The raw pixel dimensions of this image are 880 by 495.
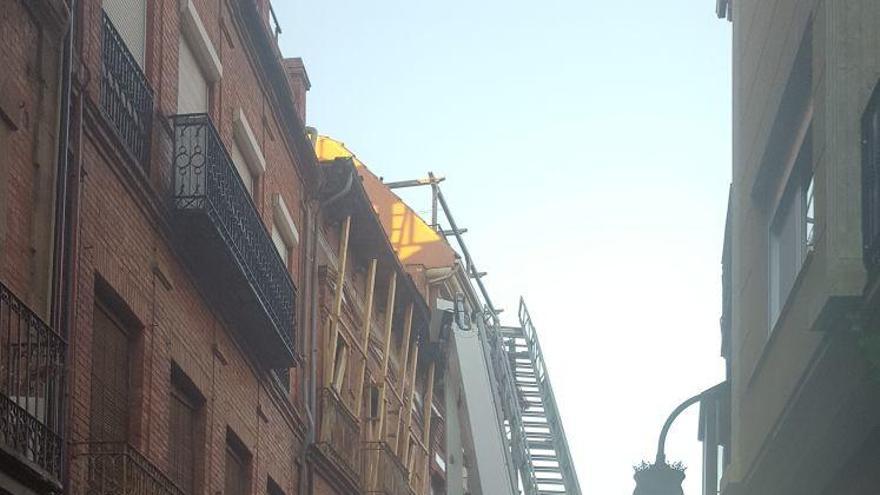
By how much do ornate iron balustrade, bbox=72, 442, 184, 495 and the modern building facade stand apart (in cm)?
553

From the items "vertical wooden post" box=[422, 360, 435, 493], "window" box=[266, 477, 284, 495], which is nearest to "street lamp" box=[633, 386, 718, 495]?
"window" box=[266, 477, 284, 495]

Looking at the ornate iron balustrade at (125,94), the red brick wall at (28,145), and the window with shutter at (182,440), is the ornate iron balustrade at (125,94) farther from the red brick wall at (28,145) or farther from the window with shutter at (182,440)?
the window with shutter at (182,440)

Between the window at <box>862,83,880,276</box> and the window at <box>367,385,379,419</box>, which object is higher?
the window at <box>367,385,379,419</box>

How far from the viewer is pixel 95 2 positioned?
1598 centimetres

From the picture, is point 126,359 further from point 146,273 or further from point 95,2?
point 95,2

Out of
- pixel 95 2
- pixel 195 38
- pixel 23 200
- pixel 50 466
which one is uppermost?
pixel 195 38

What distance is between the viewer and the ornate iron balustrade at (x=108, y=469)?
49.9 ft

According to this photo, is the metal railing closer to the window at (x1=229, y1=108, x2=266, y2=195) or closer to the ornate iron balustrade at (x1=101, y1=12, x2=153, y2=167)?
the window at (x1=229, y1=108, x2=266, y2=195)

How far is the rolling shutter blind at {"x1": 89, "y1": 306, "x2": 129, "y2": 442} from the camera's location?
16109 mm

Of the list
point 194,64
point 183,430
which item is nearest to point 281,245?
point 194,64

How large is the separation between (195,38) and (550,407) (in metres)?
15.9

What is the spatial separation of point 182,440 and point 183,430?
0.37 feet

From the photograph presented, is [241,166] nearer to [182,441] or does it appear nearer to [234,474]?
[234,474]

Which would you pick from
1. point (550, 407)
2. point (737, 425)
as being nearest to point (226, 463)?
point (737, 425)
